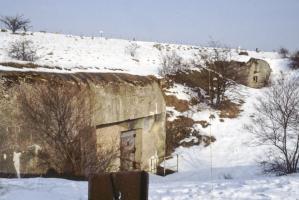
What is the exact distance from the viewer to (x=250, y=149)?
17.1 meters

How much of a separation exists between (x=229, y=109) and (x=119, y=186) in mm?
18665

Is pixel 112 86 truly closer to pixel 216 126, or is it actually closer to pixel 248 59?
pixel 216 126

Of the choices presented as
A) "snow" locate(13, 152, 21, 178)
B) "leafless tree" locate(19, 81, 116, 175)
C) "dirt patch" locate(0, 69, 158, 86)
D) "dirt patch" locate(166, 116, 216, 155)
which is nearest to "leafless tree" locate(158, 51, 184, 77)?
"dirt patch" locate(166, 116, 216, 155)

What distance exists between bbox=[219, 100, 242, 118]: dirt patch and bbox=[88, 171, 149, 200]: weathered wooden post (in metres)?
17.6

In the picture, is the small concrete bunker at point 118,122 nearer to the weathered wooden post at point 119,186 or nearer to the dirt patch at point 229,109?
the weathered wooden post at point 119,186

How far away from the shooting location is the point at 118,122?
39.8ft

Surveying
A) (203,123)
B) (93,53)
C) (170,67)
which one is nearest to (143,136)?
(203,123)

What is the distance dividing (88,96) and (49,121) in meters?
1.52

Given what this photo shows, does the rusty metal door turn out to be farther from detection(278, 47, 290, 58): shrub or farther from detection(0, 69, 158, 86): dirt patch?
detection(278, 47, 290, 58): shrub

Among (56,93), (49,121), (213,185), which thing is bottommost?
(213,185)

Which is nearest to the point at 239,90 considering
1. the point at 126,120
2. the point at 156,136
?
the point at 156,136

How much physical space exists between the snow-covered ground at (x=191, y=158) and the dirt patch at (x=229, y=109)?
0.40 meters

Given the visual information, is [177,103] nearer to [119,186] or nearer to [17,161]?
[17,161]

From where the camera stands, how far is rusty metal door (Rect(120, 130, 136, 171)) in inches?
496
